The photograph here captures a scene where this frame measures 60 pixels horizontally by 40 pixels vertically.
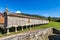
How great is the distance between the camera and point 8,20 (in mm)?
7156

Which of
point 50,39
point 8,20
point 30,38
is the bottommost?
point 50,39

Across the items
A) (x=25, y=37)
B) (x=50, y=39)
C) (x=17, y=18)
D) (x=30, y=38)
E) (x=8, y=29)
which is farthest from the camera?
(x=17, y=18)

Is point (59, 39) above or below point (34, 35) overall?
below

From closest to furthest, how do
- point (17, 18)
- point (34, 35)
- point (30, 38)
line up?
point (30, 38) → point (34, 35) → point (17, 18)

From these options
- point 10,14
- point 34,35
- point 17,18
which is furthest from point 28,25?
point 34,35

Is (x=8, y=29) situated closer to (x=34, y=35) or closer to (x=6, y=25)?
(x=6, y=25)

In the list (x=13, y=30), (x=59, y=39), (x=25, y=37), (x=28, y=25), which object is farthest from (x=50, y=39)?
(x=25, y=37)

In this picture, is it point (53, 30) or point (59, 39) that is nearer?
point (59, 39)

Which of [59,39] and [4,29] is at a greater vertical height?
[4,29]

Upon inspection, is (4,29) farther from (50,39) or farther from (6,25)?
(50,39)

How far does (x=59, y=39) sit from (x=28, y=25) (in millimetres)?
3013

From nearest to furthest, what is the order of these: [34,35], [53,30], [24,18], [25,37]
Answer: [25,37], [34,35], [24,18], [53,30]

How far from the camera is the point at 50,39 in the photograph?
7.29 meters

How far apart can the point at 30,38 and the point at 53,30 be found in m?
4.73
